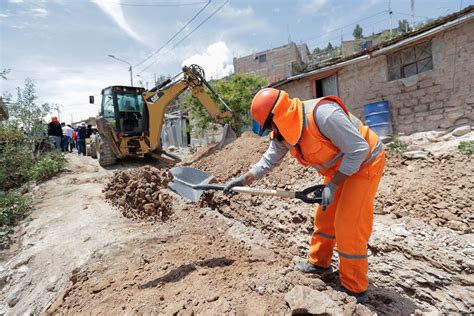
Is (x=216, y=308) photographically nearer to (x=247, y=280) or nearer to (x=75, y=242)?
(x=247, y=280)

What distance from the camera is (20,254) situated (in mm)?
3990

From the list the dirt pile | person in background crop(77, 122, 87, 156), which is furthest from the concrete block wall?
person in background crop(77, 122, 87, 156)

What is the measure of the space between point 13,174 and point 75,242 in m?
5.36

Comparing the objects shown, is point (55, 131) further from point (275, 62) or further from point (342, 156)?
point (275, 62)

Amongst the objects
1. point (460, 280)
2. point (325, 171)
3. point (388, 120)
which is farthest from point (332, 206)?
point (388, 120)

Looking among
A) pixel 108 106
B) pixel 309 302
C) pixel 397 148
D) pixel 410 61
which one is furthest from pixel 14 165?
pixel 410 61

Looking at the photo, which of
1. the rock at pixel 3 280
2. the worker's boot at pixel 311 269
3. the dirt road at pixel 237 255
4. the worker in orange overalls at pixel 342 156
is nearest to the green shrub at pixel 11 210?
the dirt road at pixel 237 255

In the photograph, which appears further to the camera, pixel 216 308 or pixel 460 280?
pixel 460 280

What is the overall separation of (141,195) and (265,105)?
3062 millimetres

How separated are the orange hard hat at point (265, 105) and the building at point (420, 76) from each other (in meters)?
6.55

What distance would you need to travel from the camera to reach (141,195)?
477cm

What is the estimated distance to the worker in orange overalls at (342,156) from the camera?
7.27ft

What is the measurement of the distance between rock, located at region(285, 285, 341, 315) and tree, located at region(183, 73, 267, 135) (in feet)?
31.5

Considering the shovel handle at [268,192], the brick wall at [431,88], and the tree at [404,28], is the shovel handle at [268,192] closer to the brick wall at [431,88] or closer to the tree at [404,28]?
the brick wall at [431,88]
